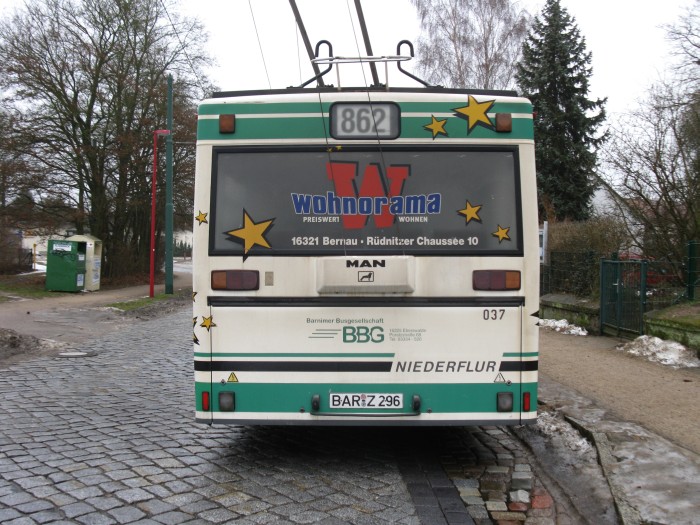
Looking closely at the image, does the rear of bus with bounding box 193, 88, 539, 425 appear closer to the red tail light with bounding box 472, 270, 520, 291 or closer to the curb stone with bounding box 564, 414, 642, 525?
the red tail light with bounding box 472, 270, 520, 291

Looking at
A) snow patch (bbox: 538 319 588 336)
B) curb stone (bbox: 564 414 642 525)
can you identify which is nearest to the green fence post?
snow patch (bbox: 538 319 588 336)

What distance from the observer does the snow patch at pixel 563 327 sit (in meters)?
13.9

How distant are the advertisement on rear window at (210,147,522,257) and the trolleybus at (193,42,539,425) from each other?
1cm

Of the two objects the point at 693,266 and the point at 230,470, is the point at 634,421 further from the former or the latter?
the point at 693,266

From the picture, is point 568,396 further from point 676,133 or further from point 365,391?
point 676,133

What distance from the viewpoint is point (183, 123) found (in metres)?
32.7

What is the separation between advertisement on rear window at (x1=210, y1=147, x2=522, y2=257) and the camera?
5.02m

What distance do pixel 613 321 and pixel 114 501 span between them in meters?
10.6

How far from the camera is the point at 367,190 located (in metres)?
5.07

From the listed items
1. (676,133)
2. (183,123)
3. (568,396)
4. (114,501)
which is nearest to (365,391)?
(114,501)

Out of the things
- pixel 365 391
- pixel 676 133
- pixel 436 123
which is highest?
pixel 676 133

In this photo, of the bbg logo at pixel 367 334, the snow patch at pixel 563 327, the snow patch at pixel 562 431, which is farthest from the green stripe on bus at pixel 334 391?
the snow patch at pixel 563 327

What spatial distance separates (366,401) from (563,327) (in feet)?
34.3

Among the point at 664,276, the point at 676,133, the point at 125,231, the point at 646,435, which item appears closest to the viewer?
the point at 646,435
